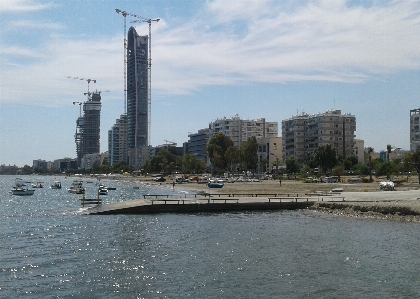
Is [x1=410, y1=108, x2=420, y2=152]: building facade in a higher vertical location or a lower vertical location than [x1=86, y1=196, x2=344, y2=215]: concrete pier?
higher

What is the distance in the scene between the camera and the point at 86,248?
39.9m

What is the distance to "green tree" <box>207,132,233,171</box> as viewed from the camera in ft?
617

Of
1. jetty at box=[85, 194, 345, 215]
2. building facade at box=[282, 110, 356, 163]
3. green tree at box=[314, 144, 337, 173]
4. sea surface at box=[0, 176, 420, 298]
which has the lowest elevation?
sea surface at box=[0, 176, 420, 298]

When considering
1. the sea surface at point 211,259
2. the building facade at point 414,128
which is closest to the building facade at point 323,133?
the building facade at point 414,128

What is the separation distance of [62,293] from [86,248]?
1319 centimetres

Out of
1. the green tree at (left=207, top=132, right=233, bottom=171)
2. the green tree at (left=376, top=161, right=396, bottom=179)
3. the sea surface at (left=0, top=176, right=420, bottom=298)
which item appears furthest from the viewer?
the green tree at (left=207, top=132, right=233, bottom=171)

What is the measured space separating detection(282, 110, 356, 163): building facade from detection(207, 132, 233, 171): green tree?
2771 centimetres

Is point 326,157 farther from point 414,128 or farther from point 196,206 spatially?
point 196,206

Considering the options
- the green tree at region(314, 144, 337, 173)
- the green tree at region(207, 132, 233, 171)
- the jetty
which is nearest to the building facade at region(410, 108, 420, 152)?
the green tree at region(314, 144, 337, 173)

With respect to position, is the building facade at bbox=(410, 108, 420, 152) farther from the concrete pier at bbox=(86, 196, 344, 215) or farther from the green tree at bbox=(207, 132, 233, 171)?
the concrete pier at bbox=(86, 196, 344, 215)

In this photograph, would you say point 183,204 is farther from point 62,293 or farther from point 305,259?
point 62,293

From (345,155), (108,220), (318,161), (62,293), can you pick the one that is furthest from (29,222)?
(345,155)

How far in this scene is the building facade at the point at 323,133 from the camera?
7165 inches

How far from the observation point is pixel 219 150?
632 ft
